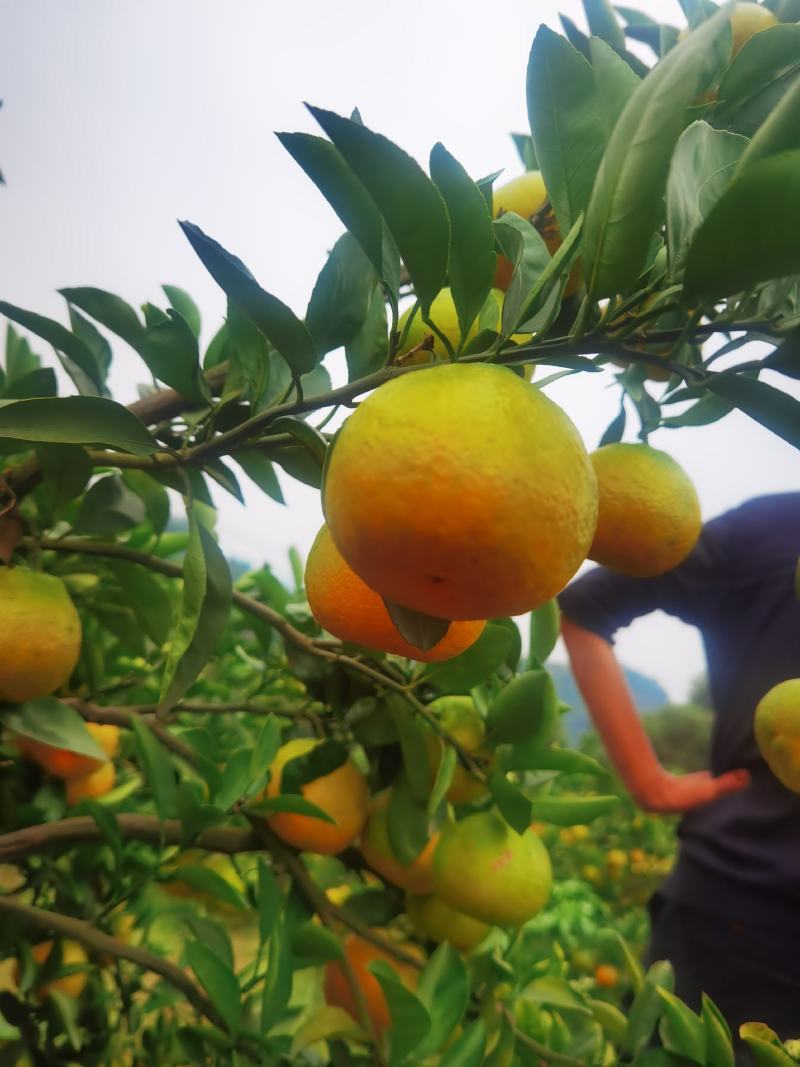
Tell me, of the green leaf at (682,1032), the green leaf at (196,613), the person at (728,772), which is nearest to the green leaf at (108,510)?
the green leaf at (196,613)

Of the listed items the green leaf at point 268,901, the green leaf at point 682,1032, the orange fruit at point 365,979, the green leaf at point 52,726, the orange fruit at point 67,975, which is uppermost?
the green leaf at point 52,726

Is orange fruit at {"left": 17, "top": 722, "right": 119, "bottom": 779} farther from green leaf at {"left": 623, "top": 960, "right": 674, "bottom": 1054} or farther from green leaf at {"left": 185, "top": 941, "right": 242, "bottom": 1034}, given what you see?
green leaf at {"left": 623, "top": 960, "right": 674, "bottom": 1054}

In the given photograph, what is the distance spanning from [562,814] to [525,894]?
0.09 meters

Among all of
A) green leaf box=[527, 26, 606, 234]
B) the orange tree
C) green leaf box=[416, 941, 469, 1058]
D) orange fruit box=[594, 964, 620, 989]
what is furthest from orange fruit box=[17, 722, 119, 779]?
orange fruit box=[594, 964, 620, 989]

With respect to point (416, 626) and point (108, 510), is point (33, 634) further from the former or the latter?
point (416, 626)

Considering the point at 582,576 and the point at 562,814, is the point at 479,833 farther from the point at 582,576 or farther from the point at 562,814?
the point at 582,576

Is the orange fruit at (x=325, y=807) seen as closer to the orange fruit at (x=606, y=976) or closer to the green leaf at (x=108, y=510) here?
the green leaf at (x=108, y=510)

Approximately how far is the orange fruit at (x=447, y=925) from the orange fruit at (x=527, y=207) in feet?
1.86

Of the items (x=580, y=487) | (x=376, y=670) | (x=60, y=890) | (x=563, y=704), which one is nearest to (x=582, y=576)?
(x=563, y=704)

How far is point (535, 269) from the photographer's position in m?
0.38

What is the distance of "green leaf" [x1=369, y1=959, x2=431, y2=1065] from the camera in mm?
520

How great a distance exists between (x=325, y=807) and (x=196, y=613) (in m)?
0.37

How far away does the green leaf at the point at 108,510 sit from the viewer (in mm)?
664

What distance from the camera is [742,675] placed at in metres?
1.01
